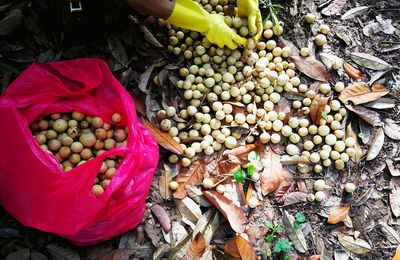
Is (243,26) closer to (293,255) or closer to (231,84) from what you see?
(231,84)

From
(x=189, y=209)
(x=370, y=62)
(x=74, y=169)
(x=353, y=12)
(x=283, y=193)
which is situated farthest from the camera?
(x=353, y=12)

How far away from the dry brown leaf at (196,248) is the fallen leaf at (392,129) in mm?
1199

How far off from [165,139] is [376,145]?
1.16 meters

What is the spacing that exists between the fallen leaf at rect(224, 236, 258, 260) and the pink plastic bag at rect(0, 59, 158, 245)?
1.51ft

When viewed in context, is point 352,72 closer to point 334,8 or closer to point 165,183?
point 334,8

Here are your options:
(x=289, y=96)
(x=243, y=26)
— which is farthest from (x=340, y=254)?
(x=243, y=26)

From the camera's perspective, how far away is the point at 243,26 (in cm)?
259

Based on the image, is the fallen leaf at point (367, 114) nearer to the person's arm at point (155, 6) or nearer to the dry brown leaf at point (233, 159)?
→ the dry brown leaf at point (233, 159)

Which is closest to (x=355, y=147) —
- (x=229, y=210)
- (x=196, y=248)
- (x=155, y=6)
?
(x=229, y=210)

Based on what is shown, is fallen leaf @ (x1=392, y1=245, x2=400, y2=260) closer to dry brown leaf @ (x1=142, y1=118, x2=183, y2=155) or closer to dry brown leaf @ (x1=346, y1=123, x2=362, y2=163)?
dry brown leaf @ (x1=346, y1=123, x2=362, y2=163)

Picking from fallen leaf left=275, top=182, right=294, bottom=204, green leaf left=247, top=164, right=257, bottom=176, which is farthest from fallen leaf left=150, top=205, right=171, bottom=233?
fallen leaf left=275, top=182, right=294, bottom=204

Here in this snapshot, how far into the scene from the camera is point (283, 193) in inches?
96.8

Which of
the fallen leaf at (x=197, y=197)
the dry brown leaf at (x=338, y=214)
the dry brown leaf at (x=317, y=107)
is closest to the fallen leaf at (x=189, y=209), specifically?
the fallen leaf at (x=197, y=197)

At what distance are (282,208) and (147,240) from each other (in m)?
0.72
